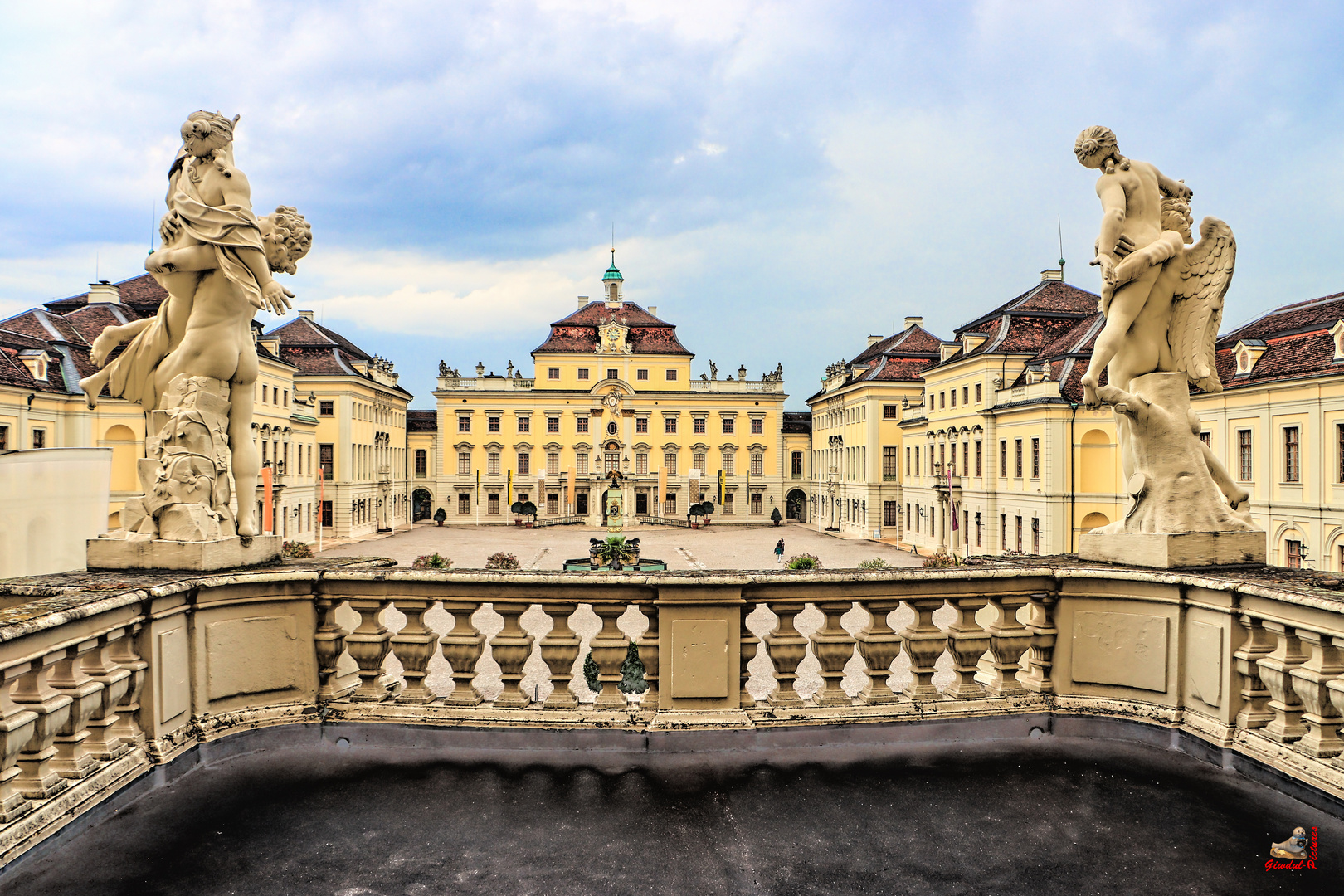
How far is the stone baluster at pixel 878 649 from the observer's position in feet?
14.1

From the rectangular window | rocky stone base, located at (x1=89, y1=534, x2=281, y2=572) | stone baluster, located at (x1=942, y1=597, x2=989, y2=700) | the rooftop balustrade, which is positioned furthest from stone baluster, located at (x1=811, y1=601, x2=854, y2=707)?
the rectangular window

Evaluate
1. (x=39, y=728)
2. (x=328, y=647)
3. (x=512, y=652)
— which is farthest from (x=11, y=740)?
(x=512, y=652)

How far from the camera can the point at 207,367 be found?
15.9 feet

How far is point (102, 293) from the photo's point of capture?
38.6 metres

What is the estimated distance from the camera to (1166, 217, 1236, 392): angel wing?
4.82 meters

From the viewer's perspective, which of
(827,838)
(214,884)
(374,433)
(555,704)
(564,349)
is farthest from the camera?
(564,349)

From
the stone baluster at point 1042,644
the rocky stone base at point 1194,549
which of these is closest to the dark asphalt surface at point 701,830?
the stone baluster at point 1042,644

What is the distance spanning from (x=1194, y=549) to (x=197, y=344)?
5.84m

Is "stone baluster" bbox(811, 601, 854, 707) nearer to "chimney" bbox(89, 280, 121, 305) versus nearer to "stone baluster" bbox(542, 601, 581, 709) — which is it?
"stone baluster" bbox(542, 601, 581, 709)

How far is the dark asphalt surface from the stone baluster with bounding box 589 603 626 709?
0.44 metres

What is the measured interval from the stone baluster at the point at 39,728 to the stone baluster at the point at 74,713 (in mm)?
109

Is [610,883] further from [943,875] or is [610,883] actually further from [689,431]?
[689,431]

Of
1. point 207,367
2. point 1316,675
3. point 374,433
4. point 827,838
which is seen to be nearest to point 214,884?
point 827,838

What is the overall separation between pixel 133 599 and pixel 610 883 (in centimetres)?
249
